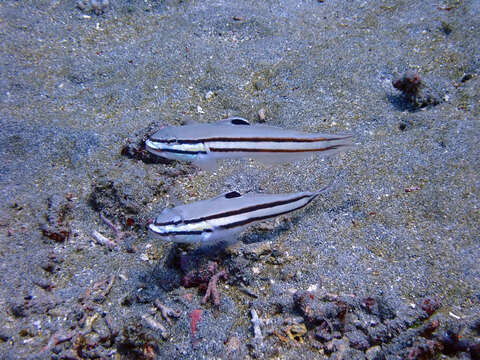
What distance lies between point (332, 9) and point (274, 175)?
205 inches

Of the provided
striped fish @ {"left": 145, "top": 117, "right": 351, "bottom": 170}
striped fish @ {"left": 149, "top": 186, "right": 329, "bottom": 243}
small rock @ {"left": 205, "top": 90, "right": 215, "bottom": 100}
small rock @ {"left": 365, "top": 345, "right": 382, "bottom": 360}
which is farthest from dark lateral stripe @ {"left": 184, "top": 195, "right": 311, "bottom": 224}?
small rock @ {"left": 205, "top": 90, "right": 215, "bottom": 100}

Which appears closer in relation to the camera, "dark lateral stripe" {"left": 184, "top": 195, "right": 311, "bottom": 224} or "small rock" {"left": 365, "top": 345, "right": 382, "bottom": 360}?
"small rock" {"left": 365, "top": 345, "right": 382, "bottom": 360}

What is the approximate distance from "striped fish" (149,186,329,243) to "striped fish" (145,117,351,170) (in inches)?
20.9

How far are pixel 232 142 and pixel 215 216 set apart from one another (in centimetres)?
90

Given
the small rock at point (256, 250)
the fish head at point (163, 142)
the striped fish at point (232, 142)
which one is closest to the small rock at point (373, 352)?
the small rock at point (256, 250)

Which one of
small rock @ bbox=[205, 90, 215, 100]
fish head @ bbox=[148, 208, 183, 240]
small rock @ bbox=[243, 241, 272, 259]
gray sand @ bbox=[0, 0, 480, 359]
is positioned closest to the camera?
fish head @ bbox=[148, 208, 183, 240]

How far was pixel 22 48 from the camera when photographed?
7.02 metres

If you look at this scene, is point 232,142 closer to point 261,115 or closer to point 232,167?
point 232,167

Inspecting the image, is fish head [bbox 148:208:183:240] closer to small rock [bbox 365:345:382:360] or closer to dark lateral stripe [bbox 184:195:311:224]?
dark lateral stripe [bbox 184:195:311:224]

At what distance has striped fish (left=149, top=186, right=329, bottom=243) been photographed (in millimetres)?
3254

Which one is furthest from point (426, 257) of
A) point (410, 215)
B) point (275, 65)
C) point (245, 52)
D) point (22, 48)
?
point (22, 48)

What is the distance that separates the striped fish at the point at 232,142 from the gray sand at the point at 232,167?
0.97m

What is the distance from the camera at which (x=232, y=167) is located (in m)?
5.10

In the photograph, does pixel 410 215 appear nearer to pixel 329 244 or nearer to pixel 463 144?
pixel 329 244
